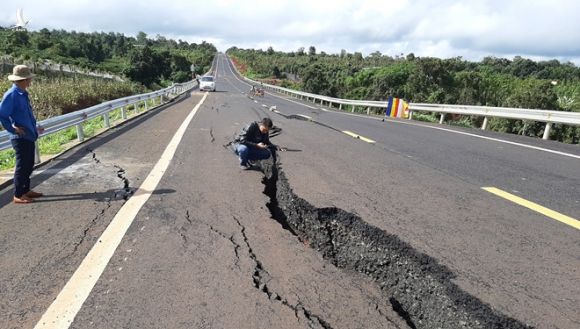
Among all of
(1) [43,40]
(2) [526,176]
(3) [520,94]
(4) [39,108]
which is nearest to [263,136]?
(2) [526,176]

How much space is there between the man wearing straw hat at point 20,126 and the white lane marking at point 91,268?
45.6 inches

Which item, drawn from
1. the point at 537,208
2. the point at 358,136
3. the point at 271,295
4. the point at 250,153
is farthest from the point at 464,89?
the point at 271,295

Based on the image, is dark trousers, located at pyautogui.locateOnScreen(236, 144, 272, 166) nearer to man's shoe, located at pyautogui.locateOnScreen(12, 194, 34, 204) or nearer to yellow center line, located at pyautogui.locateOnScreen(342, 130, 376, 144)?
man's shoe, located at pyautogui.locateOnScreen(12, 194, 34, 204)

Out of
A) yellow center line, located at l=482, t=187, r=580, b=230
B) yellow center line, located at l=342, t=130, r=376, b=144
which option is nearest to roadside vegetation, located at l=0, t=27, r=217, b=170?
yellow center line, located at l=342, t=130, r=376, b=144

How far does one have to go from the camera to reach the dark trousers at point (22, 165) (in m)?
4.58

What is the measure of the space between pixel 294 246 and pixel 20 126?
132 inches

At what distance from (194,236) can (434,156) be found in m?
5.34

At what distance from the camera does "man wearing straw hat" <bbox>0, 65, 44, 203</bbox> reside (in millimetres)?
4566

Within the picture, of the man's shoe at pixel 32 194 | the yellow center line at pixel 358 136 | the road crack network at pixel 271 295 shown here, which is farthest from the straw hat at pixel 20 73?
the yellow center line at pixel 358 136

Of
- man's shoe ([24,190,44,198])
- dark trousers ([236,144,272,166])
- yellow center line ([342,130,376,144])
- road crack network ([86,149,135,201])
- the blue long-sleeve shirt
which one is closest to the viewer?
the blue long-sleeve shirt

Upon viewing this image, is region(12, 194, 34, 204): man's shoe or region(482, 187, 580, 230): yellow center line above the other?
region(482, 187, 580, 230): yellow center line

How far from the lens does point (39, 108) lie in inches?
592

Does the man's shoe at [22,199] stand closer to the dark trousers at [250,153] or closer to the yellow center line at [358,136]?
the dark trousers at [250,153]

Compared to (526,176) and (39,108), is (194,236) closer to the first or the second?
(526,176)
